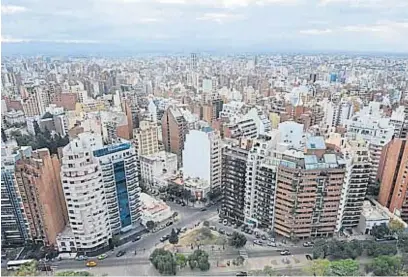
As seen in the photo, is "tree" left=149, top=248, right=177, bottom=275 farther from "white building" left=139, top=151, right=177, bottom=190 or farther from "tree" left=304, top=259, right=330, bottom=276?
"white building" left=139, top=151, right=177, bottom=190

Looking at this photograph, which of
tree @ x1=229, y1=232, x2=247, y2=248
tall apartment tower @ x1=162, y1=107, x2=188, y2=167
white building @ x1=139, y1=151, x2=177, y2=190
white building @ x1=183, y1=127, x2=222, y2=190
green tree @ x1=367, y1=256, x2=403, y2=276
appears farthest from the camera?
tall apartment tower @ x1=162, y1=107, x2=188, y2=167

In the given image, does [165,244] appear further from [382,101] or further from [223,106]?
[382,101]

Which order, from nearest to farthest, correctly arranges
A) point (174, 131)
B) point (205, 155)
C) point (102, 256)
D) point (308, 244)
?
point (102, 256) → point (308, 244) → point (205, 155) → point (174, 131)

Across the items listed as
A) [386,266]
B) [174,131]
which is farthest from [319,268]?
[174,131]

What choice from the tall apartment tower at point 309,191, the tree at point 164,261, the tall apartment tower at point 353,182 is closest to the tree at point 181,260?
the tree at point 164,261

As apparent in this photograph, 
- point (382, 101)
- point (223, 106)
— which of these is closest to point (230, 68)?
point (223, 106)

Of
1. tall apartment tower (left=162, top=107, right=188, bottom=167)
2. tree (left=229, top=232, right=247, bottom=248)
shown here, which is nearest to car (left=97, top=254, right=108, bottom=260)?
tree (left=229, top=232, right=247, bottom=248)

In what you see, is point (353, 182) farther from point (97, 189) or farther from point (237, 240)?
point (97, 189)

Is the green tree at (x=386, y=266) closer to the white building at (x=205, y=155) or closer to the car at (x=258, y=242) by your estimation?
the car at (x=258, y=242)
